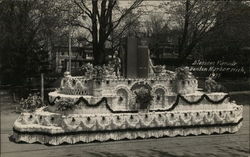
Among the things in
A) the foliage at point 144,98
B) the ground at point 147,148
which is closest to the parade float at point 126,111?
the foliage at point 144,98

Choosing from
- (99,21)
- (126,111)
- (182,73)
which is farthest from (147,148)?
(99,21)

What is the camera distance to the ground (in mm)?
13820

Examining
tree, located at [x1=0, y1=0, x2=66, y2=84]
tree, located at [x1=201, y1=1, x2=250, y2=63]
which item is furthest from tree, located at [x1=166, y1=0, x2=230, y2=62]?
tree, located at [x1=0, y1=0, x2=66, y2=84]

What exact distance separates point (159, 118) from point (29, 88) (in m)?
16.3

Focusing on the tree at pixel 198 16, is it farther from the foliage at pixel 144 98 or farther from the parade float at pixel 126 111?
the foliage at pixel 144 98

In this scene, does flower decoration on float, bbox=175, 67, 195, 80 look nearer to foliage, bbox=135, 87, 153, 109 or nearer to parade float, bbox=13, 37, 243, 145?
parade float, bbox=13, 37, 243, 145

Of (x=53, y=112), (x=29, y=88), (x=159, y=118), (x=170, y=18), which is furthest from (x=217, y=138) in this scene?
(x=170, y=18)

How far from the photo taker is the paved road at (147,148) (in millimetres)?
13812

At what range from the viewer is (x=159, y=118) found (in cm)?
1709

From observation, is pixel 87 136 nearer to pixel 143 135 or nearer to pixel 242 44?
pixel 143 135

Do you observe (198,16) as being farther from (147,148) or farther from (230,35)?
(147,148)

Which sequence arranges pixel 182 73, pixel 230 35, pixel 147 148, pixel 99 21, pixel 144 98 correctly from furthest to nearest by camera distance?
pixel 230 35 < pixel 99 21 < pixel 182 73 < pixel 144 98 < pixel 147 148

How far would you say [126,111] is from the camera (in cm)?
1744

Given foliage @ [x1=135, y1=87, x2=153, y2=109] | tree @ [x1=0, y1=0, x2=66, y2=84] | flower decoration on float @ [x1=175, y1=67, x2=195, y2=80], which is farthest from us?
tree @ [x1=0, y1=0, x2=66, y2=84]
